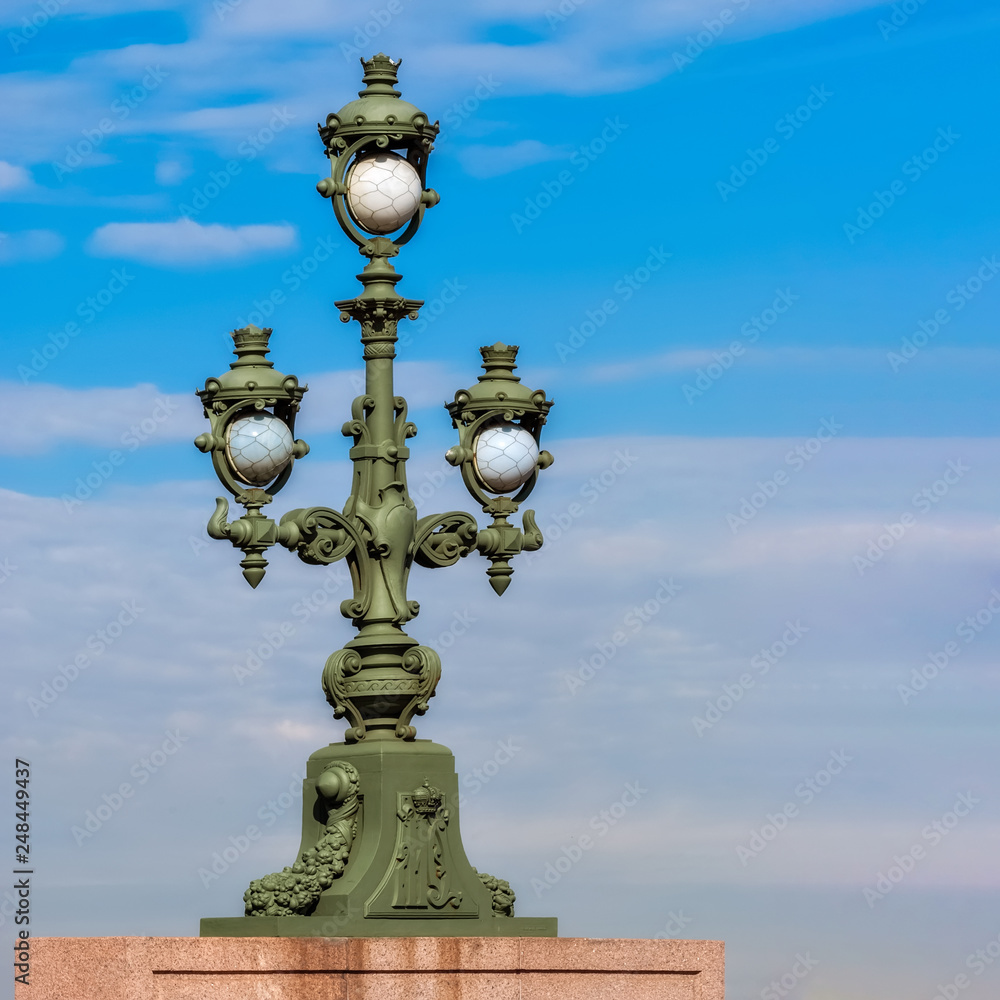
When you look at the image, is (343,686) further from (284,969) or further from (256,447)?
Answer: (284,969)

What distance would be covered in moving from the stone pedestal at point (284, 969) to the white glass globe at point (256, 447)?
125 inches

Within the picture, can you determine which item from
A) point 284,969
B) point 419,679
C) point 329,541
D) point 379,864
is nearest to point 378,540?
point 329,541

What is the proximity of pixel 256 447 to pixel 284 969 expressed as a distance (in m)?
3.54

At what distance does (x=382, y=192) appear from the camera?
19.2 metres

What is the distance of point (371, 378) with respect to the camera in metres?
19.3

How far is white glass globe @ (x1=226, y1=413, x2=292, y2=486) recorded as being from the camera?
18.3 metres

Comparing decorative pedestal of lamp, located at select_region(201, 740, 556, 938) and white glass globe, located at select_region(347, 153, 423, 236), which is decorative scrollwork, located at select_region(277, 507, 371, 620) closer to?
decorative pedestal of lamp, located at select_region(201, 740, 556, 938)

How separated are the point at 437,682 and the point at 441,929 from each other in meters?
1.74

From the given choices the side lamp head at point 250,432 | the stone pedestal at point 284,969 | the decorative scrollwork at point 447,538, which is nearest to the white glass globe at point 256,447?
the side lamp head at point 250,432

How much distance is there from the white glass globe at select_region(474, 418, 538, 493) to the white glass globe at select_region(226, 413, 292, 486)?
60.2 inches

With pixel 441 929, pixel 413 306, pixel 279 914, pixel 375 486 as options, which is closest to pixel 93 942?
pixel 279 914

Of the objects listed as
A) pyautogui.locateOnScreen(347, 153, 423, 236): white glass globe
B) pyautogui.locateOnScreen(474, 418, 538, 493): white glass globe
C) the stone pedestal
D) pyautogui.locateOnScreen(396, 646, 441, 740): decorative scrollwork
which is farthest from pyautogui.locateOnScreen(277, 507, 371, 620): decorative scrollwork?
the stone pedestal

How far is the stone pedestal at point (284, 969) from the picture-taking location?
17594 millimetres

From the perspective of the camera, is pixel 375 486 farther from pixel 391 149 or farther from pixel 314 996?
pixel 314 996
